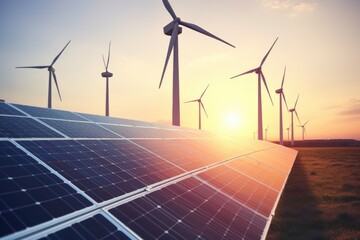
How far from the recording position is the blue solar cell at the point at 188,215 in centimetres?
534

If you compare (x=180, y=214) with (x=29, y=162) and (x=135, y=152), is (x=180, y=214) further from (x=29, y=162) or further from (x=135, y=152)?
(x=135, y=152)

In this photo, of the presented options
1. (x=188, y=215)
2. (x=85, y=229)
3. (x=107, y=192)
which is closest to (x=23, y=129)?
(x=107, y=192)

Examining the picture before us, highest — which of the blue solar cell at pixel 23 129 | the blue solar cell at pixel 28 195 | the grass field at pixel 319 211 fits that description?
the blue solar cell at pixel 23 129

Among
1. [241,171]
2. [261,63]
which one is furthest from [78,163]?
[261,63]

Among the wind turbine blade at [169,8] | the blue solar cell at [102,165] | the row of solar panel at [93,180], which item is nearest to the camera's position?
the row of solar panel at [93,180]

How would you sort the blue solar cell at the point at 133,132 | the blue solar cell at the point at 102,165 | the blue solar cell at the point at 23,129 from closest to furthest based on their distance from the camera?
the blue solar cell at the point at 102,165 → the blue solar cell at the point at 23,129 → the blue solar cell at the point at 133,132

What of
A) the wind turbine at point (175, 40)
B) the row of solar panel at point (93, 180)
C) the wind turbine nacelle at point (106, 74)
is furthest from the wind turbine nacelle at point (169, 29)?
the row of solar panel at point (93, 180)

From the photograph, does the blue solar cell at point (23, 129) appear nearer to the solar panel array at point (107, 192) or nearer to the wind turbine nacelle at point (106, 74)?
the solar panel array at point (107, 192)

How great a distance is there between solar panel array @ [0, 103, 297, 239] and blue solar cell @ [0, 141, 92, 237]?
0.01m

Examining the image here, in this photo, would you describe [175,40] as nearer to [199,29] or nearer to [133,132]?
[199,29]

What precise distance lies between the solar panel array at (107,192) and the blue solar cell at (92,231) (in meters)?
0.02

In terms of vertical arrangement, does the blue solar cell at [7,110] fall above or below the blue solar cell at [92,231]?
above

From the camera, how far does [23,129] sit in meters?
9.12

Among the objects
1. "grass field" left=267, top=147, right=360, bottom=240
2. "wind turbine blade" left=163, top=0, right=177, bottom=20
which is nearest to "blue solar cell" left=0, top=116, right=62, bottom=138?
"grass field" left=267, top=147, right=360, bottom=240
